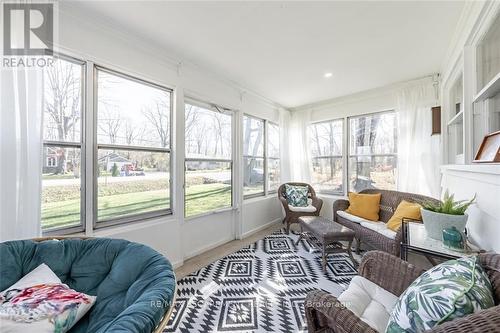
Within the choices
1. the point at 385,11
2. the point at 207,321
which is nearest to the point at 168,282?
the point at 207,321

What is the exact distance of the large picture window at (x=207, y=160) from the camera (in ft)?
→ 9.62

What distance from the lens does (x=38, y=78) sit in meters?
1.56

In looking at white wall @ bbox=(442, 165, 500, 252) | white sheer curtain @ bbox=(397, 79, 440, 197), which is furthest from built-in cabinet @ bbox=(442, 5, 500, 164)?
white sheer curtain @ bbox=(397, 79, 440, 197)

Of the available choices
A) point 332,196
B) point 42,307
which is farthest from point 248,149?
point 42,307

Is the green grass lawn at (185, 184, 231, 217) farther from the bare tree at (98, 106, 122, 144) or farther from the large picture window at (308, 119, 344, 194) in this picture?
the large picture window at (308, 119, 344, 194)

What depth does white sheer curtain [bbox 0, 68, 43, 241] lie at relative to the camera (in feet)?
4.61

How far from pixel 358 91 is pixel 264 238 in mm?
3051

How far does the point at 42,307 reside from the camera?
2.86ft

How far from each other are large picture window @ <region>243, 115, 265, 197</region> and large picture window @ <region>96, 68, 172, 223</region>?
1.56 metres

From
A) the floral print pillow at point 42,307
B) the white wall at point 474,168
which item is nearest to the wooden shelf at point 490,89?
the white wall at point 474,168

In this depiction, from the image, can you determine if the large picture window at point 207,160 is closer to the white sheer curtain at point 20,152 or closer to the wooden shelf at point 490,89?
the white sheer curtain at point 20,152

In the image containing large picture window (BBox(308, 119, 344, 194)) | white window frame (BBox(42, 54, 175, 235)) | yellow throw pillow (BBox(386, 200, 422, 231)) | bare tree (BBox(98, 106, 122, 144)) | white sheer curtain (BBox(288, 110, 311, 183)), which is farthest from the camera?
white sheer curtain (BBox(288, 110, 311, 183))

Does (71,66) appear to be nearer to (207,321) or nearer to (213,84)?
(213,84)

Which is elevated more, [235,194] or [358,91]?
[358,91]
